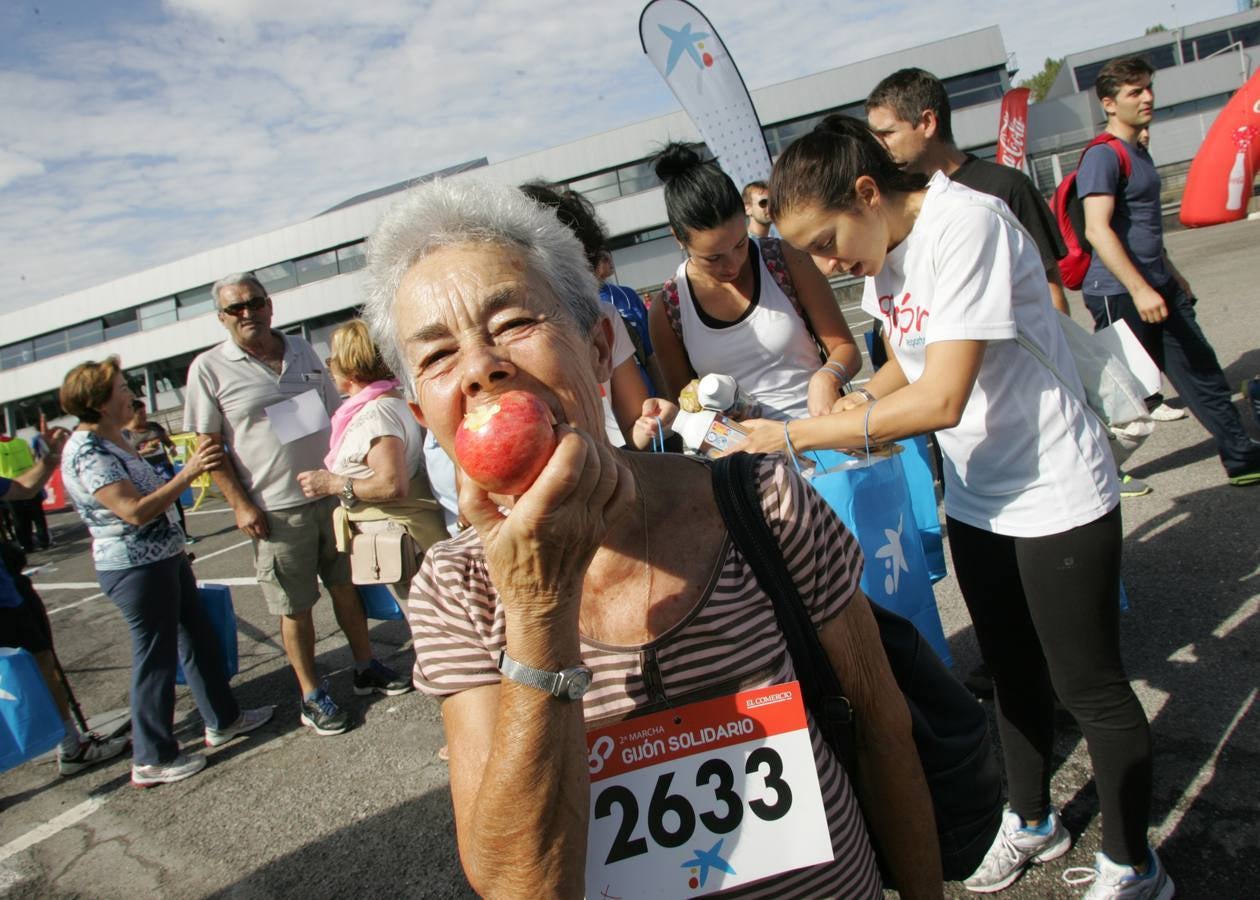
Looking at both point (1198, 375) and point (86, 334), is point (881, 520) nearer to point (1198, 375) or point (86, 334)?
point (1198, 375)

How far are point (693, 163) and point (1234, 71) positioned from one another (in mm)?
52482

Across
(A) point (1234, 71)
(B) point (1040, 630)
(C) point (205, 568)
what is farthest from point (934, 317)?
(A) point (1234, 71)

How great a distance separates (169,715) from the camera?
4.12 meters

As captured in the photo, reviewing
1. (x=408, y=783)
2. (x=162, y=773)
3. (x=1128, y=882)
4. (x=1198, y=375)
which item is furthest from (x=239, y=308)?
(x=1198, y=375)

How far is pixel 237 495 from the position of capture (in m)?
4.27

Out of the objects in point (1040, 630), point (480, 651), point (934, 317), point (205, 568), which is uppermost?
point (934, 317)

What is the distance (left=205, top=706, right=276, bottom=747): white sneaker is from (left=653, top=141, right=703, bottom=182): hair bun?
12.5 feet

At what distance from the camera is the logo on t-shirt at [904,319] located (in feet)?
6.86

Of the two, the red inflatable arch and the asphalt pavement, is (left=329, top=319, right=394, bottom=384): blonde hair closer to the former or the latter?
the asphalt pavement

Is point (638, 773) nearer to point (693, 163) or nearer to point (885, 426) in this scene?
point (885, 426)

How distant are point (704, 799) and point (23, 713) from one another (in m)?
3.89

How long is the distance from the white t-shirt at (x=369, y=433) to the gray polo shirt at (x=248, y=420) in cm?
48

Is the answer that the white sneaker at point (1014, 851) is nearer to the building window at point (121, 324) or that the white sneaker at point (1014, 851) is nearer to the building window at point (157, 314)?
the building window at point (157, 314)

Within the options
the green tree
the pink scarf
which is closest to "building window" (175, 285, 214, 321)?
the pink scarf
